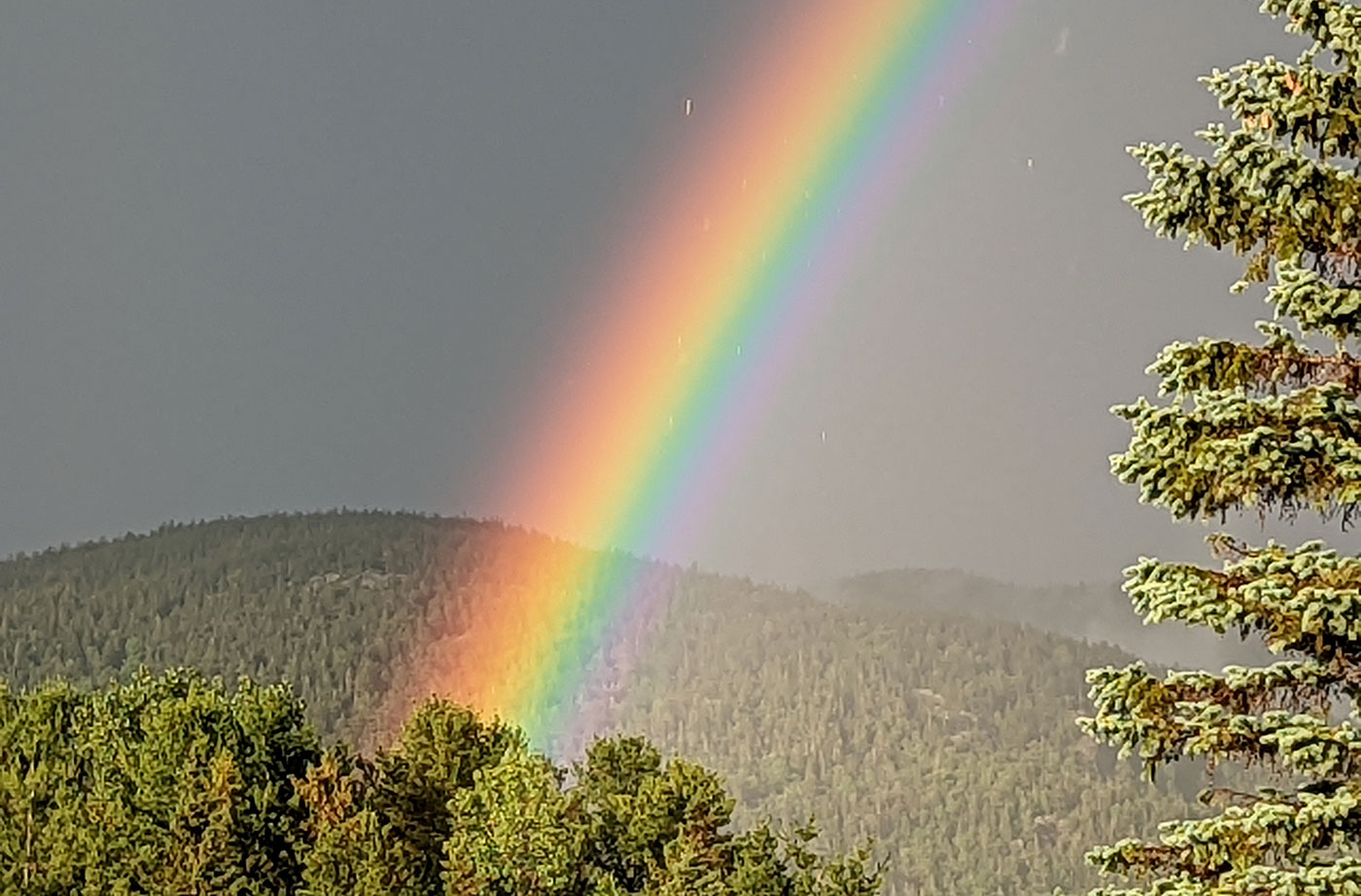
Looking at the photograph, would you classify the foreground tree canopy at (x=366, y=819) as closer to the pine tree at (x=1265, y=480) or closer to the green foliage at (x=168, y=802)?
the green foliage at (x=168, y=802)

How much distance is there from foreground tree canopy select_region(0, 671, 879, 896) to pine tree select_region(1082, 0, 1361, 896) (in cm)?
2218

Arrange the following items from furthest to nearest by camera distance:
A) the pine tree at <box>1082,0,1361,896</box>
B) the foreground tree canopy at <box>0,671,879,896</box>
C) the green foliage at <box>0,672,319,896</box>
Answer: the green foliage at <box>0,672,319,896</box>
the foreground tree canopy at <box>0,671,879,896</box>
the pine tree at <box>1082,0,1361,896</box>

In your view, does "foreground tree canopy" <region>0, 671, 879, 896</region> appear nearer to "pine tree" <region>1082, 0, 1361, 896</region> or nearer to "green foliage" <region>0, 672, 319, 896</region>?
"green foliage" <region>0, 672, 319, 896</region>

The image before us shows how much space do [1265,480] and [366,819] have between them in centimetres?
2565

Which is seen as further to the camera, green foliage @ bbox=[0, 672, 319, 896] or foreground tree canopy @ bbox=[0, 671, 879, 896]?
green foliage @ bbox=[0, 672, 319, 896]

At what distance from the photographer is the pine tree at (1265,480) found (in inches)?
394

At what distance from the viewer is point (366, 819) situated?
32156mm

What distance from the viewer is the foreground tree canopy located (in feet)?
108

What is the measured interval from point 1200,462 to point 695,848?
24398 mm

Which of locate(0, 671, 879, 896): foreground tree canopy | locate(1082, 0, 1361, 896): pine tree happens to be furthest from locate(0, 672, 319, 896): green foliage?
locate(1082, 0, 1361, 896): pine tree

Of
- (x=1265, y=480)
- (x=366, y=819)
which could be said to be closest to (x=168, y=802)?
(x=366, y=819)

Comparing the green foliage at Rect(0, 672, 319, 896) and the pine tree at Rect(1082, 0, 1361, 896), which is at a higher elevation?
the green foliage at Rect(0, 672, 319, 896)

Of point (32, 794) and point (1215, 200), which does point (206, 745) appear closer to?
point (32, 794)

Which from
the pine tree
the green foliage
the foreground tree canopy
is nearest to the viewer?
the pine tree
